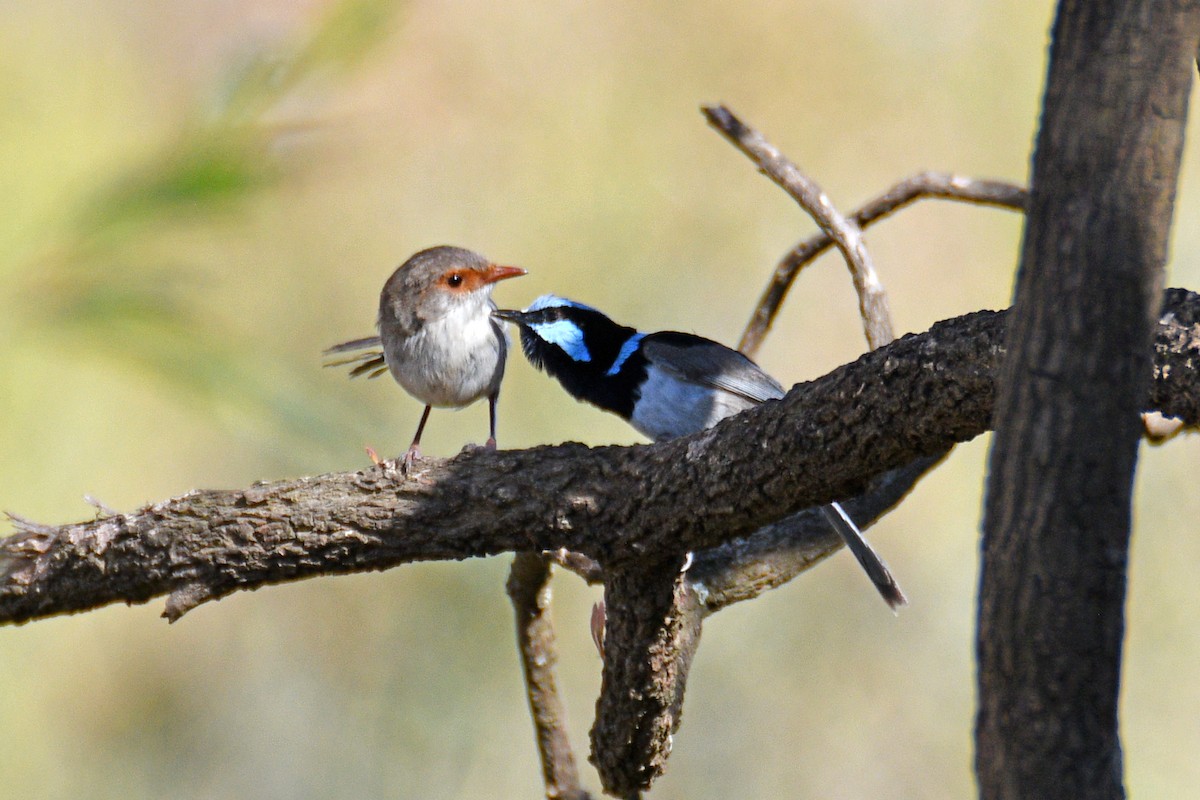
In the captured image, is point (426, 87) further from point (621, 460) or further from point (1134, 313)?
point (1134, 313)

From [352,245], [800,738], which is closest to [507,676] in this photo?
[800,738]

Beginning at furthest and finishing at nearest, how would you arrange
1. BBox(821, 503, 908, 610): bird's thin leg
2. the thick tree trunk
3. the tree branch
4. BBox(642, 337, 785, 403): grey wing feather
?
BBox(642, 337, 785, 403): grey wing feather < BBox(821, 503, 908, 610): bird's thin leg < the tree branch < the thick tree trunk

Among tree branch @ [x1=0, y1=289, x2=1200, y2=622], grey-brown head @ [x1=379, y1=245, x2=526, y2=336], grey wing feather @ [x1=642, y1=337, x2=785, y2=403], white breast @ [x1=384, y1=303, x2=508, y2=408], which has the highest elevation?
grey-brown head @ [x1=379, y1=245, x2=526, y2=336]

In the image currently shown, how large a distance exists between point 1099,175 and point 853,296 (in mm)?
4799

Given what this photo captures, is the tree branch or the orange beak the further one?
the orange beak

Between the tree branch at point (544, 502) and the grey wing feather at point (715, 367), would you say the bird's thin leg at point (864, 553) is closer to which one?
the grey wing feather at point (715, 367)

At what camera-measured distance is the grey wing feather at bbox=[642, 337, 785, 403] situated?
312 cm

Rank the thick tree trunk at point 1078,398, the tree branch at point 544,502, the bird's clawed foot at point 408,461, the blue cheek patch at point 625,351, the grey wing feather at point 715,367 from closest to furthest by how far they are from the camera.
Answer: the thick tree trunk at point 1078,398
the tree branch at point 544,502
the bird's clawed foot at point 408,461
the grey wing feather at point 715,367
the blue cheek patch at point 625,351

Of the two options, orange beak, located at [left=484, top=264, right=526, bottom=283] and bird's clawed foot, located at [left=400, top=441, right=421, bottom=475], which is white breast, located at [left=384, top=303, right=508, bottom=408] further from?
bird's clawed foot, located at [left=400, top=441, right=421, bottom=475]

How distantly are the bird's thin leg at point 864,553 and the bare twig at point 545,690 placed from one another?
84cm

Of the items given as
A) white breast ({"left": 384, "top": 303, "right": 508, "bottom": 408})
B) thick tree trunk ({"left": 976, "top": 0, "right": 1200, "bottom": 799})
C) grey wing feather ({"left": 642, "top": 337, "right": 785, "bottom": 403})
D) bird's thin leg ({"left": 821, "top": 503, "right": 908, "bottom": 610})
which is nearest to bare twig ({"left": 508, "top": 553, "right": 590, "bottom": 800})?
white breast ({"left": 384, "top": 303, "right": 508, "bottom": 408})

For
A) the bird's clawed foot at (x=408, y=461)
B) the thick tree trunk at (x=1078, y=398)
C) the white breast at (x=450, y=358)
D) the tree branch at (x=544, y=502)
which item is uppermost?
the white breast at (x=450, y=358)

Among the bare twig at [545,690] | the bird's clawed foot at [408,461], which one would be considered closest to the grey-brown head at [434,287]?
the bird's clawed foot at [408,461]

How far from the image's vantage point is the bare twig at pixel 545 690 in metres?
3.35
